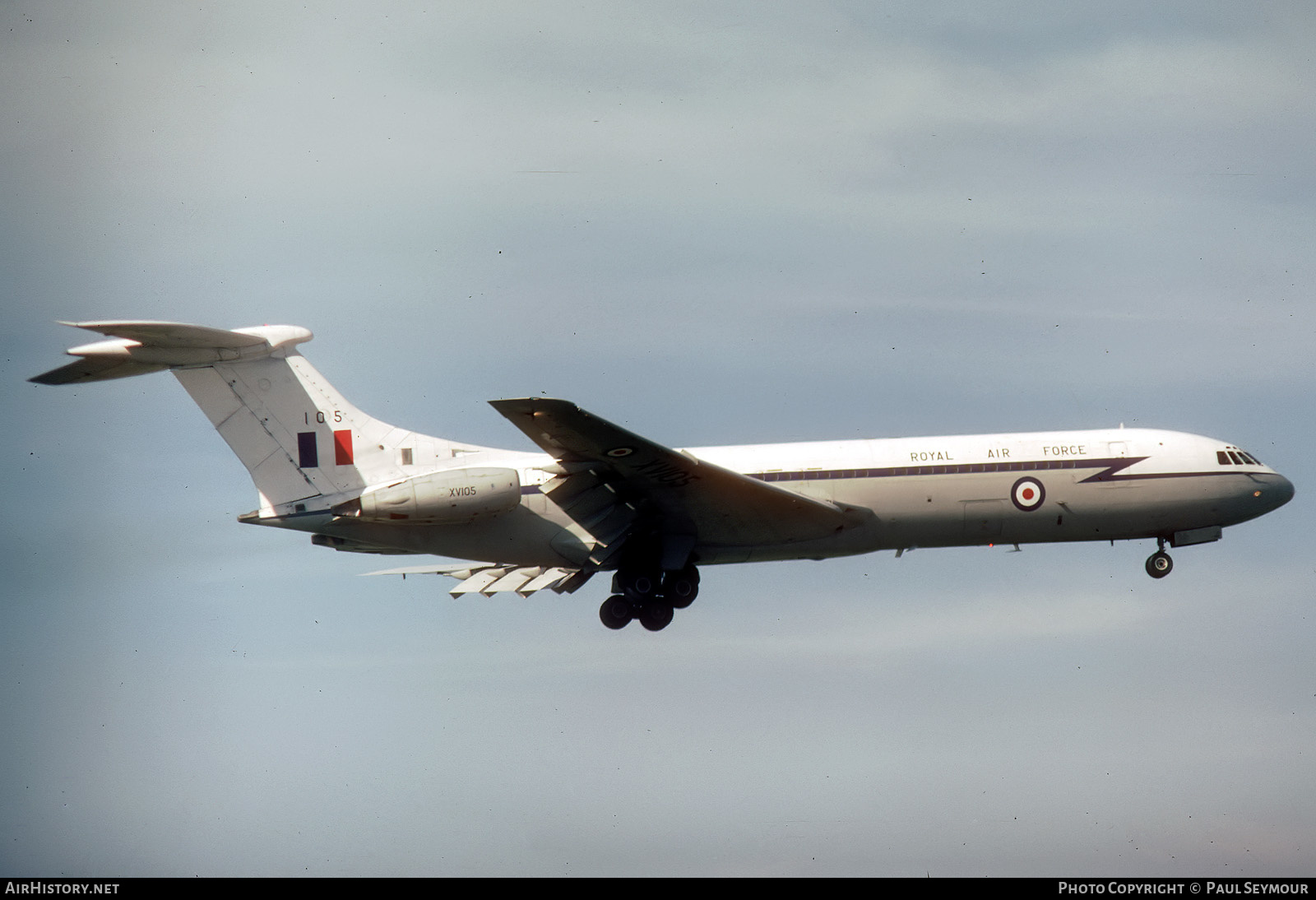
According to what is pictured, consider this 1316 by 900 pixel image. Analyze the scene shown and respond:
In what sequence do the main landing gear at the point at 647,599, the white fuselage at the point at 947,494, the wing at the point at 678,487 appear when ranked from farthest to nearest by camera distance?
the main landing gear at the point at 647,599 < the white fuselage at the point at 947,494 < the wing at the point at 678,487

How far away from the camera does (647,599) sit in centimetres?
3422

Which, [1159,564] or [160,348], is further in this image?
[1159,564]

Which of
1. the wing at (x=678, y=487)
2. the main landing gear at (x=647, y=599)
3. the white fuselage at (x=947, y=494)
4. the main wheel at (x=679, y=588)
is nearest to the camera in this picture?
the wing at (x=678, y=487)

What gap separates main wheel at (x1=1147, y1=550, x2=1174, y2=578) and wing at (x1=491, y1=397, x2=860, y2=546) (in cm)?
846

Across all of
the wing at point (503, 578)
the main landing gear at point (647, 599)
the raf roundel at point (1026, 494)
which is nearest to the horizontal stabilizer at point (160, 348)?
the wing at point (503, 578)

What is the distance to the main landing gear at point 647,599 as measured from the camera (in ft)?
112

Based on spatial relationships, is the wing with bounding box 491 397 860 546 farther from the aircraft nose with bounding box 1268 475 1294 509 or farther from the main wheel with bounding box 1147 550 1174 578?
the aircraft nose with bounding box 1268 475 1294 509

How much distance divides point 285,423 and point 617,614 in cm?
947

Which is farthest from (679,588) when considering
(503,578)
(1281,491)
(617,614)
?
(1281,491)

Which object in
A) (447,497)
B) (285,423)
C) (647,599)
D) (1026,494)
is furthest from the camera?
(647,599)

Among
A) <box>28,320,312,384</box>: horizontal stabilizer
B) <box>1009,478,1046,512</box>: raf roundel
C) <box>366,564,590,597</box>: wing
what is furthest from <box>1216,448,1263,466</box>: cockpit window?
<box>28,320,312,384</box>: horizontal stabilizer

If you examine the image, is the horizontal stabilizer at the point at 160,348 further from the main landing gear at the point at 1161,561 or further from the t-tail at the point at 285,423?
the main landing gear at the point at 1161,561

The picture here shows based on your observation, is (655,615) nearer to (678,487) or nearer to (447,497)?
(678,487)

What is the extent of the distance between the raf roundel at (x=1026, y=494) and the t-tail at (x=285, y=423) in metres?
14.1
